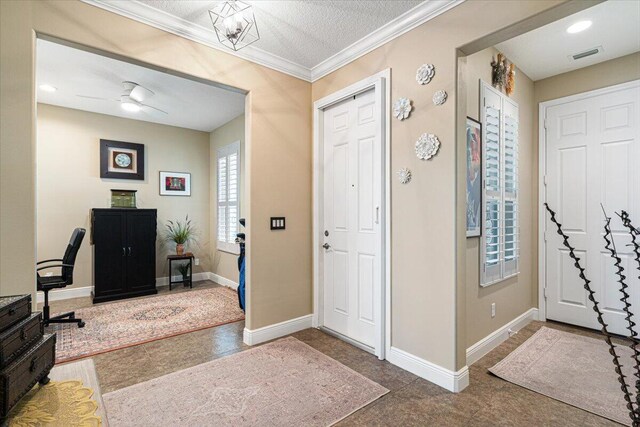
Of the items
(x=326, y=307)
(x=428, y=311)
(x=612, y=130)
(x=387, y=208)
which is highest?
(x=612, y=130)

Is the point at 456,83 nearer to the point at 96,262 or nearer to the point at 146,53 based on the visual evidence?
the point at 146,53

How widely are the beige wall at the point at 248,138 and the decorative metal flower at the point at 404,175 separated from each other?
1.19 meters

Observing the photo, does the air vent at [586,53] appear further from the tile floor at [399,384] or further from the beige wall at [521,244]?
the tile floor at [399,384]

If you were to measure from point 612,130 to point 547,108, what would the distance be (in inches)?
26.1

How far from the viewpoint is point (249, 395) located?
2170 mm

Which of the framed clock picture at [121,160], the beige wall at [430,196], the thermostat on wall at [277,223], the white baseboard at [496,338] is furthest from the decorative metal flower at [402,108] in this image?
the framed clock picture at [121,160]

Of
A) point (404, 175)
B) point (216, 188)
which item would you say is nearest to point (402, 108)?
point (404, 175)

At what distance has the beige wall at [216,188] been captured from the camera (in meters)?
4.96

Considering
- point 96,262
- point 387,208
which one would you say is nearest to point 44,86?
point 96,262

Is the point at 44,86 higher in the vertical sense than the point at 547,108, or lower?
higher

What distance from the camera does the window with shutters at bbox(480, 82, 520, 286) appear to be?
280 cm

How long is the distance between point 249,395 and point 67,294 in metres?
4.06

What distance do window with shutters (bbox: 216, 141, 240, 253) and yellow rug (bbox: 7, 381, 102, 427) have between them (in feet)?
9.71

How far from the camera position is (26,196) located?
1957 mm
